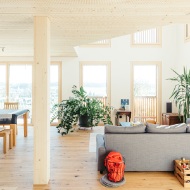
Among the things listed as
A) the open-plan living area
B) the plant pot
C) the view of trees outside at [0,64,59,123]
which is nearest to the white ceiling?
the open-plan living area

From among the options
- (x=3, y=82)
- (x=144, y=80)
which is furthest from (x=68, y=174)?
(x=3, y=82)

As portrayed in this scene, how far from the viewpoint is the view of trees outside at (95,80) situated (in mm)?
7341

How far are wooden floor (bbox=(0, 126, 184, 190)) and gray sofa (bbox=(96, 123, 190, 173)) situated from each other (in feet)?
0.52

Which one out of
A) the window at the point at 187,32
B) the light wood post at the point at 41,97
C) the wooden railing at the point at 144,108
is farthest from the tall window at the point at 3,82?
the window at the point at 187,32

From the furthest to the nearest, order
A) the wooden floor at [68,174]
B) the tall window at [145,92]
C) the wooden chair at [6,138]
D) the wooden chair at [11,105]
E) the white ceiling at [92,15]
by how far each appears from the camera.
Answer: the tall window at [145,92], the wooden chair at [11,105], the wooden chair at [6,138], the wooden floor at [68,174], the white ceiling at [92,15]

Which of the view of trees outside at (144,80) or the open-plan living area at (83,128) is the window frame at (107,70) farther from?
the view of trees outside at (144,80)

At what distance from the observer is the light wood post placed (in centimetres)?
274

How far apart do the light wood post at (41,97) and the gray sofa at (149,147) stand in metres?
0.90

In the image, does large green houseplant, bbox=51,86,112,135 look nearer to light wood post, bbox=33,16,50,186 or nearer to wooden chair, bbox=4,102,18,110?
wooden chair, bbox=4,102,18,110

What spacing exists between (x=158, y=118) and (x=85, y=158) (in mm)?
4233

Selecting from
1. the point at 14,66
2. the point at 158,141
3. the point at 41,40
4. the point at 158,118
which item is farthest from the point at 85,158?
the point at 14,66

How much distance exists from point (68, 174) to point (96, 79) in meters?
4.62

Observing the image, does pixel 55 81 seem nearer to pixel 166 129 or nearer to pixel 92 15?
pixel 92 15

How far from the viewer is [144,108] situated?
24.3ft
